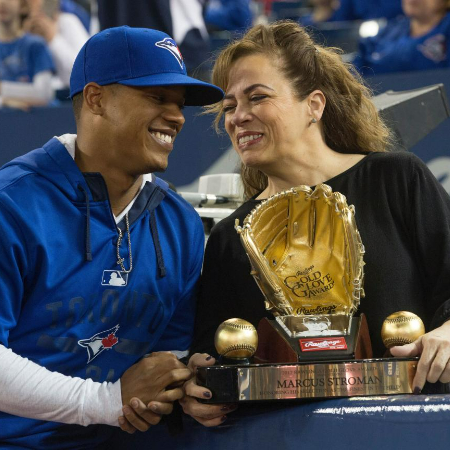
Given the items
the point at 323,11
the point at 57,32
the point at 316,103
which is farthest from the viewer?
the point at 323,11

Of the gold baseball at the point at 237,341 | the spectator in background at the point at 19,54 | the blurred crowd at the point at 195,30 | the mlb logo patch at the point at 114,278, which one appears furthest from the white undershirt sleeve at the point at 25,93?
the gold baseball at the point at 237,341

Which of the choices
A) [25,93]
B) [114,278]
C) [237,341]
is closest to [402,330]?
[237,341]

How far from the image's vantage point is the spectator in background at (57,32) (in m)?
4.21

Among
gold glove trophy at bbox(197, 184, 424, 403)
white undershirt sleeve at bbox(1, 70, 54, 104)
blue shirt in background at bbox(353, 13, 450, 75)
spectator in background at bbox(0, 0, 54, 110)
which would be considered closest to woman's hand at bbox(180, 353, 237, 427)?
gold glove trophy at bbox(197, 184, 424, 403)

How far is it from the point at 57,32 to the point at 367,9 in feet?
5.76

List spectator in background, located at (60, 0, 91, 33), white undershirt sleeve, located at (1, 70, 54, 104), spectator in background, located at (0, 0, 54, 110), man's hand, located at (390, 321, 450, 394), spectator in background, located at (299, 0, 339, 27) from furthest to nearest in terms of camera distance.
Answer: spectator in background, located at (299, 0, 339, 27) < spectator in background, located at (60, 0, 91, 33) < spectator in background, located at (0, 0, 54, 110) < white undershirt sleeve, located at (1, 70, 54, 104) < man's hand, located at (390, 321, 450, 394)

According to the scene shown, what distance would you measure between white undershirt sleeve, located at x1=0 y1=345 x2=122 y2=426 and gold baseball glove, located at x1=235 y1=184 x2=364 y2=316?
32 cm

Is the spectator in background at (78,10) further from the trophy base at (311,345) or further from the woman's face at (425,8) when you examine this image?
the trophy base at (311,345)

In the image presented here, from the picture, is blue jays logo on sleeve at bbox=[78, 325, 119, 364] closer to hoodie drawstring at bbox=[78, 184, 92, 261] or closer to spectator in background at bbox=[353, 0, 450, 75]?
hoodie drawstring at bbox=[78, 184, 92, 261]

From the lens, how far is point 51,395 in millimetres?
1283

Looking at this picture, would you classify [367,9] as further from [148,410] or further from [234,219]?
[148,410]

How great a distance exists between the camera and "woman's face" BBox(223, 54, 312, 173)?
Answer: 65.4 inches

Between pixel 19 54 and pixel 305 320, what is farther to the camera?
pixel 19 54

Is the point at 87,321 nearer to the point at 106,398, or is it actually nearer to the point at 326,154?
the point at 106,398
